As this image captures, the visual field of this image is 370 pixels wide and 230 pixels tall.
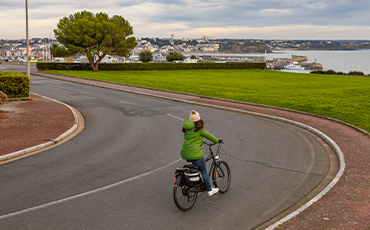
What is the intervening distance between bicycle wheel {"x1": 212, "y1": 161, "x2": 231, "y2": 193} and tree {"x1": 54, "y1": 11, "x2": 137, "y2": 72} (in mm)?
46167

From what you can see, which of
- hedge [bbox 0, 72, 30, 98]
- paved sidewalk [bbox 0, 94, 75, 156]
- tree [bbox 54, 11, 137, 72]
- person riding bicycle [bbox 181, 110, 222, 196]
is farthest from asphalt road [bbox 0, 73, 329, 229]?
tree [bbox 54, 11, 137, 72]

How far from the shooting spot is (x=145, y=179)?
852cm

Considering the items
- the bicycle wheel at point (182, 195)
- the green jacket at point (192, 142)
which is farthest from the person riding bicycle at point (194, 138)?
the bicycle wheel at point (182, 195)

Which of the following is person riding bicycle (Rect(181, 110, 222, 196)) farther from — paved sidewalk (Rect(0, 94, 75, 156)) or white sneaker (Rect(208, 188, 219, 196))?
paved sidewalk (Rect(0, 94, 75, 156))

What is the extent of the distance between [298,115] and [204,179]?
12.0m

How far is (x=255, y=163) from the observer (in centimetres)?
991

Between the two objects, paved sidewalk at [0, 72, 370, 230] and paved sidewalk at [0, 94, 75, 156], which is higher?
paved sidewalk at [0, 94, 75, 156]

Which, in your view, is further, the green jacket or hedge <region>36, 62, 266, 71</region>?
hedge <region>36, 62, 266, 71</region>

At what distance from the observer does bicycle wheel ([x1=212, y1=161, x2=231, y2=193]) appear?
25.0 ft

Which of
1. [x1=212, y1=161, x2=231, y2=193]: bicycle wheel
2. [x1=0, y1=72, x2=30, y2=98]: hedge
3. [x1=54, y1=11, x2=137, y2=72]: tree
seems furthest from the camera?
[x1=54, y1=11, x2=137, y2=72]: tree

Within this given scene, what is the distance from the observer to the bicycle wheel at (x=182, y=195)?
6584 millimetres

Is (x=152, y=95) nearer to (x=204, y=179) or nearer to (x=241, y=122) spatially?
(x=241, y=122)

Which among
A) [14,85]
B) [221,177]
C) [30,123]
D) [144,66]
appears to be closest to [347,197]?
[221,177]

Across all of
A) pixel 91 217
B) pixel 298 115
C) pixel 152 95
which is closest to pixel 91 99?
pixel 152 95
